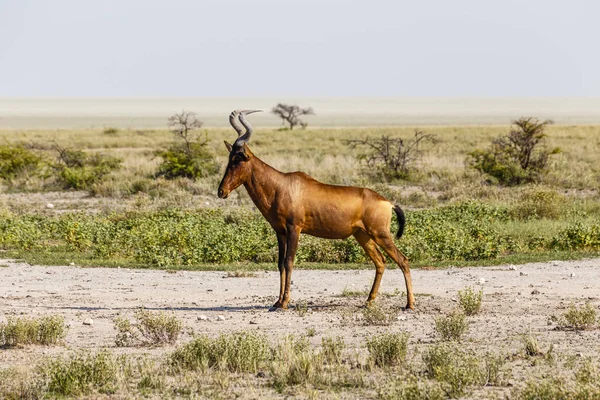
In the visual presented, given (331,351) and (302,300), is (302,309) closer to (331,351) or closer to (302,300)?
(302,300)

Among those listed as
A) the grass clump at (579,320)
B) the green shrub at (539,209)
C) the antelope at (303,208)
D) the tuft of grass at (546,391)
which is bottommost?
the green shrub at (539,209)

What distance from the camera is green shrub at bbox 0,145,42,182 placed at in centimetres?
3303

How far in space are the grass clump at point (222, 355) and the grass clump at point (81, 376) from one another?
69cm

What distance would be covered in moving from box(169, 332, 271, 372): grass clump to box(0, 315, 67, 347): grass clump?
5.74 ft

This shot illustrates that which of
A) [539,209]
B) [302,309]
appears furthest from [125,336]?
[539,209]

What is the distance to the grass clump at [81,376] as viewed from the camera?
27.0ft

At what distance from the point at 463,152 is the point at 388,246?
34.9 meters

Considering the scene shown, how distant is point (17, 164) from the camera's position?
33.5 metres

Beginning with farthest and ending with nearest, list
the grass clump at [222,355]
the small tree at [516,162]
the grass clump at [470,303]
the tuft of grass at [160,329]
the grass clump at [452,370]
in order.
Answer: the small tree at [516,162]
the grass clump at [470,303]
the tuft of grass at [160,329]
the grass clump at [222,355]
the grass clump at [452,370]

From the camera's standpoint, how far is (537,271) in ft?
51.5

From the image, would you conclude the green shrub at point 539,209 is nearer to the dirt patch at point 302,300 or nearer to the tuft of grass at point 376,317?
the dirt patch at point 302,300

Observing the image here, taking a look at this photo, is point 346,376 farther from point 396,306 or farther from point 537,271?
point 537,271

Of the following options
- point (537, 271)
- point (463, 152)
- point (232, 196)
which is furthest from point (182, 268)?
point (463, 152)

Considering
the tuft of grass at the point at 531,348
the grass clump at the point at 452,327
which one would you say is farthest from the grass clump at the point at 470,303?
the tuft of grass at the point at 531,348
